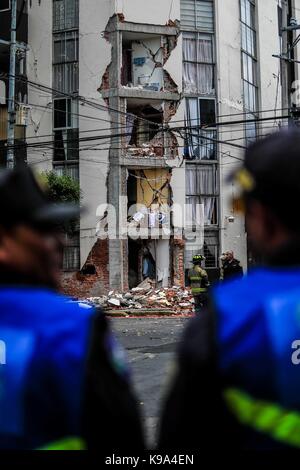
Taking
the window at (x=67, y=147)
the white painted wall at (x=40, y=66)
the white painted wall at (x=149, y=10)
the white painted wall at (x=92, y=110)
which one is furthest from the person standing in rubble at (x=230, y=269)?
the white painted wall at (x=149, y=10)

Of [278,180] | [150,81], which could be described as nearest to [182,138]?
[150,81]

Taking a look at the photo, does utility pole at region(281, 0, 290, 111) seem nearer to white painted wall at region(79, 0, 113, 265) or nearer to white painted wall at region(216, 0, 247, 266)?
white painted wall at region(216, 0, 247, 266)

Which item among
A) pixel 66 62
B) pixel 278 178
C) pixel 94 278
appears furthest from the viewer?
pixel 66 62

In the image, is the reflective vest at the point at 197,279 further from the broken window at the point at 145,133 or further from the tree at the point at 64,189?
the broken window at the point at 145,133

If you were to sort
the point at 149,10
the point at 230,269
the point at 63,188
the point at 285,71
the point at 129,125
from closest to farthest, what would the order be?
the point at 230,269 → the point at 285,71 → the point at 63,188 → the point at 129,125 → the point at 149,10

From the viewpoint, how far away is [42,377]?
1528 millimetres

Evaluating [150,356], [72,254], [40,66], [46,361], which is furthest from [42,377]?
[40,66]

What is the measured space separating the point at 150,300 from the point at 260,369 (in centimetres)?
2095

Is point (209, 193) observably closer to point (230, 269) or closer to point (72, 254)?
point (72, 254)

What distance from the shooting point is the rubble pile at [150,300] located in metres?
21.8

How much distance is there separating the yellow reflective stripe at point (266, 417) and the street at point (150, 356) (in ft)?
10.5

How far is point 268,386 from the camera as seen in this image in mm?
1539

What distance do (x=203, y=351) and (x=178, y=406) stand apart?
0.16 metres
